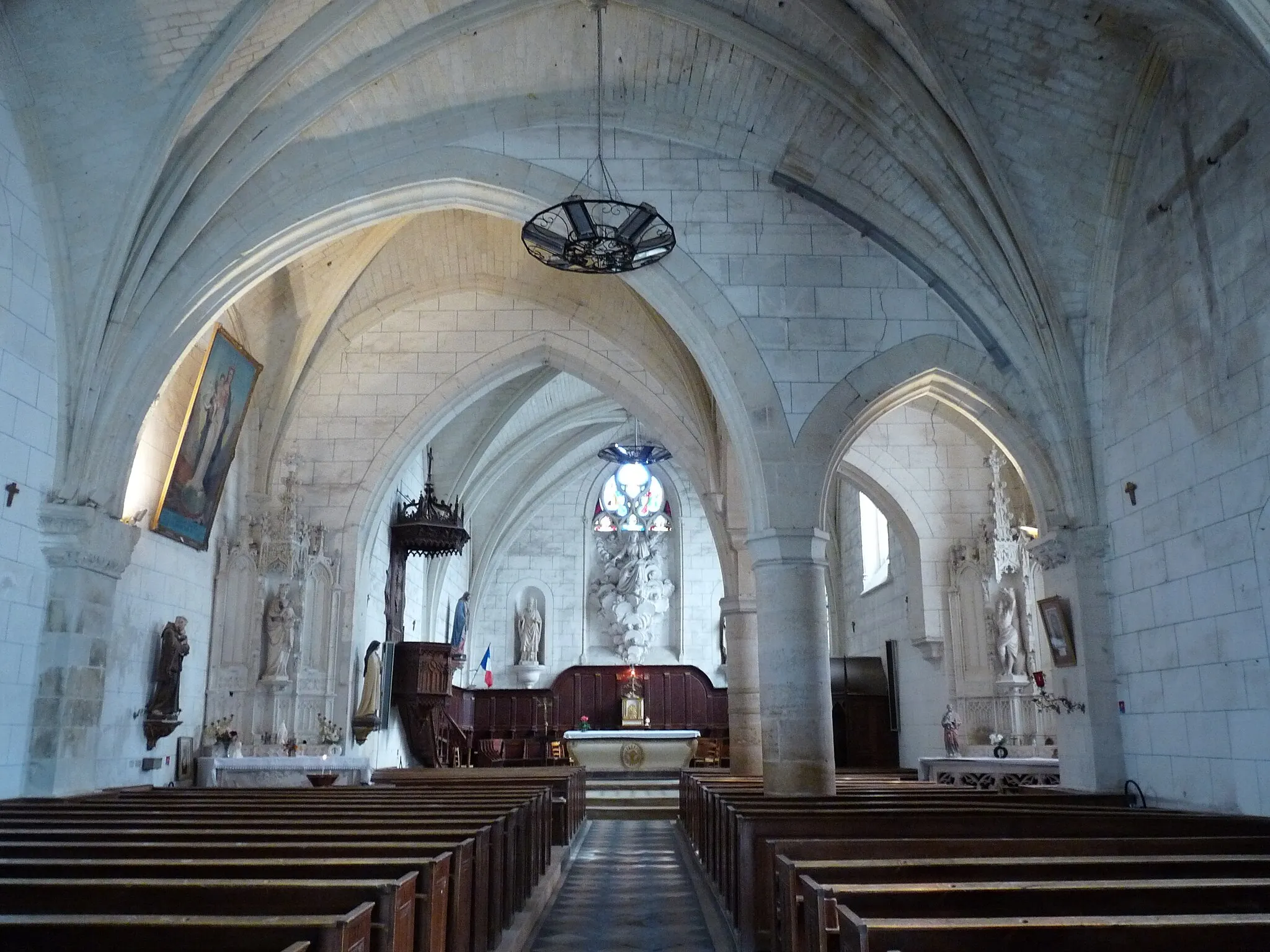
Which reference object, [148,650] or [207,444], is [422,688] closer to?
[148,650]

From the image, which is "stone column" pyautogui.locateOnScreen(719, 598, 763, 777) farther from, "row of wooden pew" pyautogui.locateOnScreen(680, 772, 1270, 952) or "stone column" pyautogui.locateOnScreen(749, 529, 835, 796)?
"row of wooden pew" pyautogui.locateOnScreen(680, 772, 1270, 952)

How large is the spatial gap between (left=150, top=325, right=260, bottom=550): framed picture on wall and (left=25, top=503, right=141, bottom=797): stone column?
1952mm

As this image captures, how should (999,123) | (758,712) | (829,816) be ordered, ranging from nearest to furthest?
(829,816), (999,123), (758,712)

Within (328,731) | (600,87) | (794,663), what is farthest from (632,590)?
(600,87)

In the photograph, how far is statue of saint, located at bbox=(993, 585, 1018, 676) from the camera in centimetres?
1445

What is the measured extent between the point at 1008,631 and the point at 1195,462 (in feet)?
21.7

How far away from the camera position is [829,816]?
6211 millimetres

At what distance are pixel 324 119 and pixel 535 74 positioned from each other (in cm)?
222

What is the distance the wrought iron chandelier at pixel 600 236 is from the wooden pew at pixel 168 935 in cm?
739

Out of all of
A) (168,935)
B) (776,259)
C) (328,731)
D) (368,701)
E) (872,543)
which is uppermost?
(776,259)

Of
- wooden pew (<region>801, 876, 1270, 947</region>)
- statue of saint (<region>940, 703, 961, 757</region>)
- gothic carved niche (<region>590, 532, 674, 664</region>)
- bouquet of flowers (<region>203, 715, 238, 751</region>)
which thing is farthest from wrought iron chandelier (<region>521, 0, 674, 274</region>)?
gothic carved niche (<region>590, 532, 674, 664</region>)

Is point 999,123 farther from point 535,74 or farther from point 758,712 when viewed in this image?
point 758,712

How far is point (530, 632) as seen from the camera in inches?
1007

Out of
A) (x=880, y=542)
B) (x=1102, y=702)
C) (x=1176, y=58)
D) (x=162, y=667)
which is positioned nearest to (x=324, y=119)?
(x=162, y=667)
